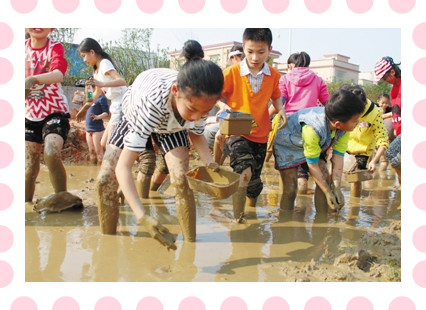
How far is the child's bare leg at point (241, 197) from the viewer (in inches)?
145

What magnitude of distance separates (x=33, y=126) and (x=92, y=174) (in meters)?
2.21

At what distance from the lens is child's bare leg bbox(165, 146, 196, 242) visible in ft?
9.87

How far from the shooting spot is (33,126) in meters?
3.83

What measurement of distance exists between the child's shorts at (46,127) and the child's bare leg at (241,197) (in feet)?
5.59

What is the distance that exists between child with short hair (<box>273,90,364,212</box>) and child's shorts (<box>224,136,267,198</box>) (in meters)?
0.23

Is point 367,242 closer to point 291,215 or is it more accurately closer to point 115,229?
point 291,215

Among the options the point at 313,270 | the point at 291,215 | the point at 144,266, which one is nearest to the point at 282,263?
the point at 313,270

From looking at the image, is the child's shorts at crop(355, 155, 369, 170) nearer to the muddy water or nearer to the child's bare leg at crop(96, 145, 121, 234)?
the muddy water

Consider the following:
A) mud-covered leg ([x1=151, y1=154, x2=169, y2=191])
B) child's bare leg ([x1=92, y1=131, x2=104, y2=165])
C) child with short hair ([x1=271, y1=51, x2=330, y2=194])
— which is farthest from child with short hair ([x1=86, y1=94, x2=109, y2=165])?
child with short hair ([x1=271, y1=51, x2=330, y2=194])

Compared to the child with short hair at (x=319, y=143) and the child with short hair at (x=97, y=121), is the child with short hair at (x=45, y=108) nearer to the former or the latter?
the child with short hair at (x=319, y=143)

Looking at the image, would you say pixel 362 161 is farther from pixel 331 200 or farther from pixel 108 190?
pixel 108 190

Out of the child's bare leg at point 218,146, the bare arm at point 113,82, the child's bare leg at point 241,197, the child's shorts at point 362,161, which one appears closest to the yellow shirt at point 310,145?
the child's bare leg at point 241,197

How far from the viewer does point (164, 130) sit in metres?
2.96

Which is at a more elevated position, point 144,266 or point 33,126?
point 33,126
